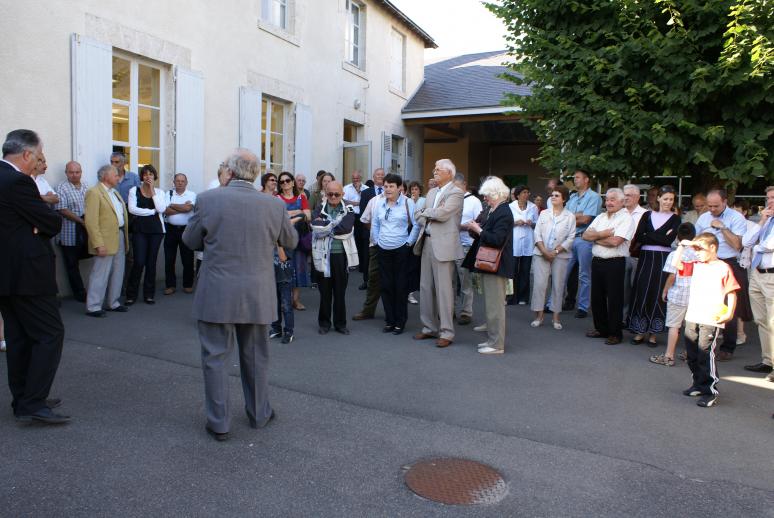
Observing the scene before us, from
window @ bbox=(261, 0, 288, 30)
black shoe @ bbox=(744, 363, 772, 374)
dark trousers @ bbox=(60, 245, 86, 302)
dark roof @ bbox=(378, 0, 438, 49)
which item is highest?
dark roof @ bbox=(378, 0, 438, 49)

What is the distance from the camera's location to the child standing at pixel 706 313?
5.11 metres

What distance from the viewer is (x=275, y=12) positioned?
1230 cm

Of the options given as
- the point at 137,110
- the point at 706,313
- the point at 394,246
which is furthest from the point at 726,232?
the point at 137,110

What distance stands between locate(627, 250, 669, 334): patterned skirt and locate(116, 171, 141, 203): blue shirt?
6.81m

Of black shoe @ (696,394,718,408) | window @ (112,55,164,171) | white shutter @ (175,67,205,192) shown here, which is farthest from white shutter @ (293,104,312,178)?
black shoe @ (696,394,718,408)

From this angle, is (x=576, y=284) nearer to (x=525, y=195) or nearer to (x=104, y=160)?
(x=525, y=195)

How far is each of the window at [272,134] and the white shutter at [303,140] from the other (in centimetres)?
30

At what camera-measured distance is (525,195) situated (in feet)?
32.2

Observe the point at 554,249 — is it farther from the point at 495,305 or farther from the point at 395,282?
the point at 395,282

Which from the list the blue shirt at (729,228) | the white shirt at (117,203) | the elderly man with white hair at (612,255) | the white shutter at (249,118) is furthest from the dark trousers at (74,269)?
the blue shirt at (729,228)

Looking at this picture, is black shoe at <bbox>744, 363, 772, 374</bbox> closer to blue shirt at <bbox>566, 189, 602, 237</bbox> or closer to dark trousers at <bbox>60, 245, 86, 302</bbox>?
blue shirt at <bbox>566, 189, 602, 237</bbox>

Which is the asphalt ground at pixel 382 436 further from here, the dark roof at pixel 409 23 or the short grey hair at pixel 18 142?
the dark roof at pixel 409 23

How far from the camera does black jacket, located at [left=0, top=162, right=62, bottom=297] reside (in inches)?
157

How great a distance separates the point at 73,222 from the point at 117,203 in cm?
60
